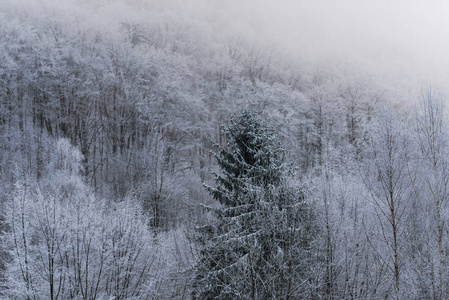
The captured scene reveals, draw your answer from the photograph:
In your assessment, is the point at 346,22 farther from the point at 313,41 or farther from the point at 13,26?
the point at 13,26

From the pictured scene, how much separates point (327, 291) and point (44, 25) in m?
27.0

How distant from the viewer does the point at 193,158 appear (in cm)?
2556

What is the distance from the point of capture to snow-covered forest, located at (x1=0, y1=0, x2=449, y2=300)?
7.73 metres

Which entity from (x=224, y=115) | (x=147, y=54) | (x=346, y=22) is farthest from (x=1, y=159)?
(x=346, y=22)

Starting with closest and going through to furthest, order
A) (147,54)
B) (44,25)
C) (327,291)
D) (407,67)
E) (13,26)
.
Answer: (327,291) < (13,26) < (44,25) < (147,54) < (407,67)

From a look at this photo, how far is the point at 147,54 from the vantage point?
89.7 feet

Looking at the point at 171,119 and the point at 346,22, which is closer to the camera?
the point at 171,119

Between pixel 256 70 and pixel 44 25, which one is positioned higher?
pixel 44 25

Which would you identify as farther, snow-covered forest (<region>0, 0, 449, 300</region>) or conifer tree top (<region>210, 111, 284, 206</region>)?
conifer tree top (<region>210, 111, 284, 206</region>)

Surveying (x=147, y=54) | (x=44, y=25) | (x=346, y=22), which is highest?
(x=346, y=22)

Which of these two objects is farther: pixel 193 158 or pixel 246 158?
pixel 193 158

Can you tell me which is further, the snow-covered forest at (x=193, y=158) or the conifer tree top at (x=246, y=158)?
the conifer tree top at (x=246, y=158)

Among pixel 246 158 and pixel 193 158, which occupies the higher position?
pixel 246 158

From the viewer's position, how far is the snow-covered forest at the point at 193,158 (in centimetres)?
773
